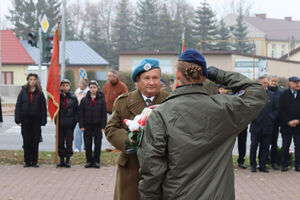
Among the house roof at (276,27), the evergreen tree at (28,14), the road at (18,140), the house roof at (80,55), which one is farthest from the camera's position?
the house roof at (276,27)

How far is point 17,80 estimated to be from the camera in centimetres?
5425

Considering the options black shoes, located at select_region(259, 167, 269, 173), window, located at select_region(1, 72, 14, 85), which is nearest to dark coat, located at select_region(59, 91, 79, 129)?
black shoes, located at select_region(259, 167, 269, 173)

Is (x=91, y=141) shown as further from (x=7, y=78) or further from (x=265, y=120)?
(x=7, y=78)

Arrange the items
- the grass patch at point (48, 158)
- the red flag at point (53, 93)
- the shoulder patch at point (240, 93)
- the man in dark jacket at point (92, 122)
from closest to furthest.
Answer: the shoulder patch at point (240, 93) → the man in dark jacket at point (92, 122) → the red flag at point (53, 93) → the grass patch at point (48, 158)

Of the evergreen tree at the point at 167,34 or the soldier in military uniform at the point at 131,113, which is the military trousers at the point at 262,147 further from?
the evergreen tree at the point at 167,34

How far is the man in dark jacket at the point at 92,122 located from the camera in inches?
434

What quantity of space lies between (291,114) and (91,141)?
434cm

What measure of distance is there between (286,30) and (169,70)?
211 ft

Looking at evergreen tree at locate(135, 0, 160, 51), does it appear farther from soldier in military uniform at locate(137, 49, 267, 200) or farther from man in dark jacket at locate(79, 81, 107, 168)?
soldier in military uniform at locate(137, 49, 267, 200)

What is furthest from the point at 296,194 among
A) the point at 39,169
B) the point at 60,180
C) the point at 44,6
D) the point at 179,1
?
the point at 179,1

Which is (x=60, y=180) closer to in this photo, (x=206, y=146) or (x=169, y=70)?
(x=206, y=146)

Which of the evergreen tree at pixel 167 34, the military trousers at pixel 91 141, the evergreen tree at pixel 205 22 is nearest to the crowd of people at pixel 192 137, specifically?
the military trousers at pixel 91 141

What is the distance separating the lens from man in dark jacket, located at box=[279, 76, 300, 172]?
10.8 m

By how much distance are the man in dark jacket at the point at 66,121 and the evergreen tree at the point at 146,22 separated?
61.0 metres
